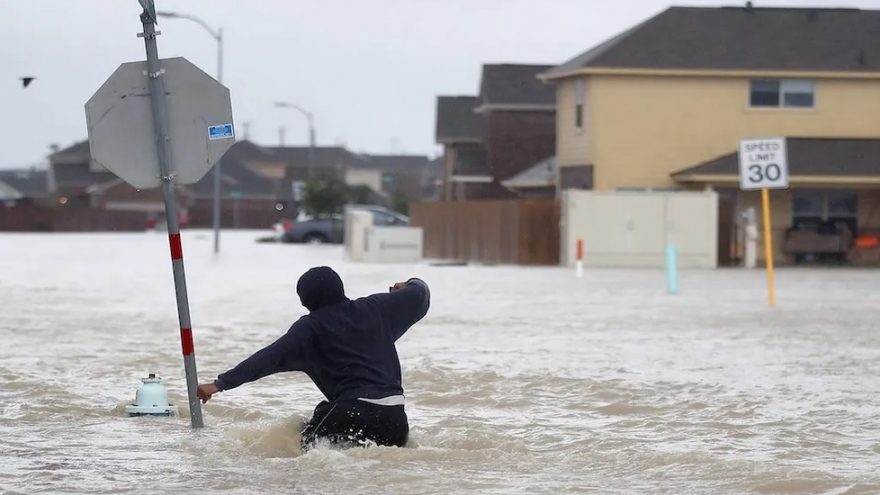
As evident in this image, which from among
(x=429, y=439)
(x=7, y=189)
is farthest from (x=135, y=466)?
(x=7, y=189)

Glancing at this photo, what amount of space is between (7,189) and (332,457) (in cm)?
12885

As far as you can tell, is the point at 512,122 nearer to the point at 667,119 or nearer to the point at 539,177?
the point at 539,177

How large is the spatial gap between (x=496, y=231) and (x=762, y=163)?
18.3 metres

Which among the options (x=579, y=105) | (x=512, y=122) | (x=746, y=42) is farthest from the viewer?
(x=512, y=122)

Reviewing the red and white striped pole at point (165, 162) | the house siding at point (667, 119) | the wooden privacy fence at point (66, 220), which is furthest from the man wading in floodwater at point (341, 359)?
the wooden privacy fence at point (66, 220)

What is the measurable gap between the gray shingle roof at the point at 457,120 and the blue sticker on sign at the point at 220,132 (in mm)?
57649

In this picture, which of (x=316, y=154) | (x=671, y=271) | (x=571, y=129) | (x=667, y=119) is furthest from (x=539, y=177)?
(x=316, y=154)

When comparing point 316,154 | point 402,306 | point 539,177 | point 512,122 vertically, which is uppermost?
point 316,154

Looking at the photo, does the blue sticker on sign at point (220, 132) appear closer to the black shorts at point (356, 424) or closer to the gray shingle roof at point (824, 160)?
the black shorts at point (356, 424)

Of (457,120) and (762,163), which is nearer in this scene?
(762,163)

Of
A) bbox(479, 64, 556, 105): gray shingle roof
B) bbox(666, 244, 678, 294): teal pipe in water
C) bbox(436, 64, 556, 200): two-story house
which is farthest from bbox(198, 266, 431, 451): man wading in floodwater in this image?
A: bbox(479, 64, 556, 105): gray shingle roof

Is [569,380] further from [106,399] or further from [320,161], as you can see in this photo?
[320,161]

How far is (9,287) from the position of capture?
2908 centimetres

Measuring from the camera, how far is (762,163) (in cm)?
2466
